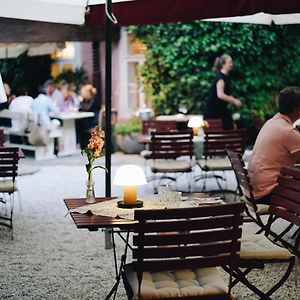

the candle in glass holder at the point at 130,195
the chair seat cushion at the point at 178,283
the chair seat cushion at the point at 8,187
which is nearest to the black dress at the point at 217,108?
the chair seat cushion at the point at 8,187

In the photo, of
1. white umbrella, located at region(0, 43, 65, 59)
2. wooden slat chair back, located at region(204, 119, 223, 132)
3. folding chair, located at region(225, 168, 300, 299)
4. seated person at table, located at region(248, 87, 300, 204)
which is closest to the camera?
folding chair, located at region(225, 168, 300, 299)

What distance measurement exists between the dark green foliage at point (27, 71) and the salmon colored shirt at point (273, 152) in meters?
11.1

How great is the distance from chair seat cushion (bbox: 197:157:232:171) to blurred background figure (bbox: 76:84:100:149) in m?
5.84

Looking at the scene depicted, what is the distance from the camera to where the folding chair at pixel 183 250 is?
400 cm

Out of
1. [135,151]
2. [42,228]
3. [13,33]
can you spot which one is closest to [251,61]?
[135,151]

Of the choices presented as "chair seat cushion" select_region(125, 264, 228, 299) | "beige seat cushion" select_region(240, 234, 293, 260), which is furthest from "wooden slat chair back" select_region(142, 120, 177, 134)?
"chair seat cushion" select_region(125, 264, 228, 299)

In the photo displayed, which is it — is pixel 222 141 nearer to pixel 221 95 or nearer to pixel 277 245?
pixel 221 95

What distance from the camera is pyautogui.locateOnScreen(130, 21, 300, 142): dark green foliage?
44.2ft

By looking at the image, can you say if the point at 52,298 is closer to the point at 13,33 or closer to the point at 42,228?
the point at 42,228

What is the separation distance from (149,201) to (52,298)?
105cm

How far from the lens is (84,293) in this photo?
5.50 m

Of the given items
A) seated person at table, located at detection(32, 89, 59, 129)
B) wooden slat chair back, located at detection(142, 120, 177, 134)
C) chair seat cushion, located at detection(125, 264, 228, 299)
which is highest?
seated person at table, located at detection(32, 89, 59, 129)

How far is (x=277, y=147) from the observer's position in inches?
244

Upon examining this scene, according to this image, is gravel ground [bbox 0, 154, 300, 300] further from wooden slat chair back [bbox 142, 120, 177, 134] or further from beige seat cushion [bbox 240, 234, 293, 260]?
wooden slat chair back [bbox 142, 120, 177, 134]
